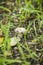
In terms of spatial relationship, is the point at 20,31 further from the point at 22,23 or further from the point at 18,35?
the point at 22,23

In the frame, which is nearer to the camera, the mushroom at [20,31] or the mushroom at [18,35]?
the mushroom at [18,35]

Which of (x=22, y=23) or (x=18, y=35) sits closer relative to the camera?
(x=18, y=35)

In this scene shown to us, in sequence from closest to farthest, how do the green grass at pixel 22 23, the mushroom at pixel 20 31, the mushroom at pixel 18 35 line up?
1. the green grass at pixel 22 23
2. the mushroom at pixel 18 35
3. the mushroom at pixel 20 31

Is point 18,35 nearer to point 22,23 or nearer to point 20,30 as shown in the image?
point 20,30

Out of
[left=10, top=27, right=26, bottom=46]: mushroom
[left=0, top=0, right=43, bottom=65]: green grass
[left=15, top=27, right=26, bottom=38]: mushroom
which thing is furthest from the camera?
[left=15, top=27, right=26, bottom=38]: mushroom

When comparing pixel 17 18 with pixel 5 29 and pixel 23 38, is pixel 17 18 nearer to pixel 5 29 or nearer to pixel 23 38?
pixel 23 38

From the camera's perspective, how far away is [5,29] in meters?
1.77

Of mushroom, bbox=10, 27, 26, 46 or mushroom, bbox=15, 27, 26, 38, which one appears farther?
mushroom, bbox=15, 27, 26, 38

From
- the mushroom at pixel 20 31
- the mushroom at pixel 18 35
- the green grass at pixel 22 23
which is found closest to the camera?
the green grass at pixel 22 23

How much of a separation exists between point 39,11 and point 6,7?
43cm

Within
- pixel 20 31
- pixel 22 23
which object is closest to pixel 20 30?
pixel 20 31

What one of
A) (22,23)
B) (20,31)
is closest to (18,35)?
(20,31)

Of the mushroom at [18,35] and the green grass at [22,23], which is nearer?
the green grass at [22,23]

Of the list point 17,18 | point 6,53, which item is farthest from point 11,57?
point 17,18
